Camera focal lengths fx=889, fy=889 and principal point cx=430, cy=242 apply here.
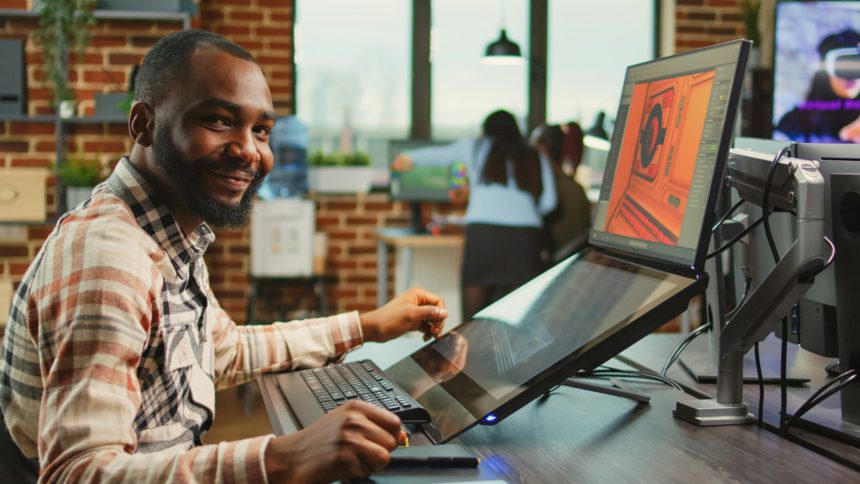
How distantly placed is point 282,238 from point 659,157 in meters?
3.36

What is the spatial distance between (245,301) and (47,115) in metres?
1.42

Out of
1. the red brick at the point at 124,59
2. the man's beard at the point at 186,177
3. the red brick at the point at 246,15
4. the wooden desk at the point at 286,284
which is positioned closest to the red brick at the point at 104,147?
the red brick at the point at 124,59

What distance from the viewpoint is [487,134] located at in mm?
3902

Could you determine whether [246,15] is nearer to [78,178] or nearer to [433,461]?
[78,178]

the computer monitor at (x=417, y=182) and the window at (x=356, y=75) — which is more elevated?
the window at (x=356, y=75)

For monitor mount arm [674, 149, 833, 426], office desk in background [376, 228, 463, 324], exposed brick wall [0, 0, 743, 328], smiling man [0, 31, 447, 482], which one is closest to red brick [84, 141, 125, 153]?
exposed brick wall [0, 0, 743, 328]

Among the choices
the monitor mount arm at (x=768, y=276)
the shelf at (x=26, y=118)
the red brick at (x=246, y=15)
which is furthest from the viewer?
the red brick at (x=246, y=15)

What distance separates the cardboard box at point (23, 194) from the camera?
3930 mm

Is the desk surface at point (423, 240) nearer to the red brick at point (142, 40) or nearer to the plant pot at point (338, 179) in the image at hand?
the plant pot at point (338, 179)

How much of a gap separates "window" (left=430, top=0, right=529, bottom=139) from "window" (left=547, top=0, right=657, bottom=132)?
0.20 meters

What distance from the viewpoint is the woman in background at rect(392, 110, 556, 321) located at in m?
Result: 3.85

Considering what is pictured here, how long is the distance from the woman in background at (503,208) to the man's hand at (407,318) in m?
2.35

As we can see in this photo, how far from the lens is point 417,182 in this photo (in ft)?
15.6

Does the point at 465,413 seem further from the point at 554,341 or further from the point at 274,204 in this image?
the point at 274,204
